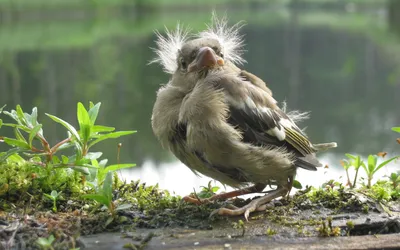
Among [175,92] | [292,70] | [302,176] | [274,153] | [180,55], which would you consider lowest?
[302,176]

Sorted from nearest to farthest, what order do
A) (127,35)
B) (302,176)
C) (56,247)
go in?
(56,247), (302,176), (127,35)

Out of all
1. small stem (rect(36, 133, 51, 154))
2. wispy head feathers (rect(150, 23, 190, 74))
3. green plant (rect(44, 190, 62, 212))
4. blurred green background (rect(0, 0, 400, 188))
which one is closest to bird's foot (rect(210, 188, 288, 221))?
green plant (rect(44, 190, 62, 212))

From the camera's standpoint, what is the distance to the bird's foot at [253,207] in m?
2.64

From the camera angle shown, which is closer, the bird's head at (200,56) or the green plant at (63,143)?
the green plant at (63,143)

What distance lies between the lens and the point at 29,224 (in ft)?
7.80

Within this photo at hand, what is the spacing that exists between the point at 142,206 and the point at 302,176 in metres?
3.79

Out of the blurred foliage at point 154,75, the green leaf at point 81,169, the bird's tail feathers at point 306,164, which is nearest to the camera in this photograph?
the green leaf at point 81,169

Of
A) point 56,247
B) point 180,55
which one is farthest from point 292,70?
point 56,247

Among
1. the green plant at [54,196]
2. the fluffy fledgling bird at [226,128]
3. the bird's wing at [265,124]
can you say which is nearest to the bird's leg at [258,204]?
the fluffy fledgling bird at [226,128]

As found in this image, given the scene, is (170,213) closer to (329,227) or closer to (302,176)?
(329,227)

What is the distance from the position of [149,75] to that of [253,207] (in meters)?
15.8

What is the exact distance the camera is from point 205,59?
2984mm

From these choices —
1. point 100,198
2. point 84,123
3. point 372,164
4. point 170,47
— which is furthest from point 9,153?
point 372,164

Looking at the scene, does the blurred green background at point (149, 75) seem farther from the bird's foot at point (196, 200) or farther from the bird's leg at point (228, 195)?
the bird's foot at point (196, 200)
